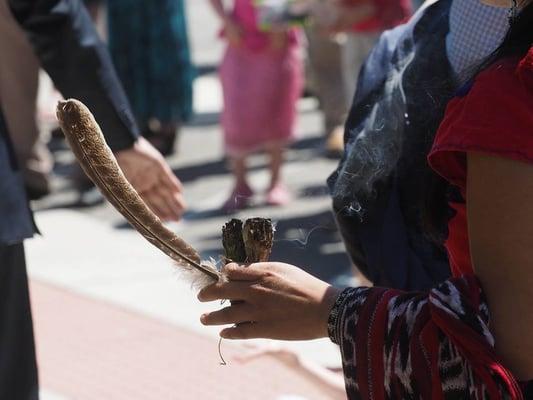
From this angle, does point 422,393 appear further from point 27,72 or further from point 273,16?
point 273,16

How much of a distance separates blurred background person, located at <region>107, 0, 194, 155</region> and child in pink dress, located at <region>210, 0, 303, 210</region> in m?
0.94

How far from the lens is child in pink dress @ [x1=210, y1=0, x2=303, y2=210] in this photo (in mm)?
6352

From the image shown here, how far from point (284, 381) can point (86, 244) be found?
2132 millimetres

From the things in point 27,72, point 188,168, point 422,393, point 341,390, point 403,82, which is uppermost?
point 403,82

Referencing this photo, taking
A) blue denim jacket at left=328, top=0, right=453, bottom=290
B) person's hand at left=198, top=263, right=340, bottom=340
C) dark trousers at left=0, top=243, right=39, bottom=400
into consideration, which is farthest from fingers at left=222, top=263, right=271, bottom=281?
dark trousers at left=0, top=243, right=39, bottom=400

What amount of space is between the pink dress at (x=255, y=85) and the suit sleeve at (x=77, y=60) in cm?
360

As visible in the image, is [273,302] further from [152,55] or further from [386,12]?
[152,55]

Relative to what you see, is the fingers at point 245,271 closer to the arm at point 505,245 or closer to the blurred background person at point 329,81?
the arm at point 505,245

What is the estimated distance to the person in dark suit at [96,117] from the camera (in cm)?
257

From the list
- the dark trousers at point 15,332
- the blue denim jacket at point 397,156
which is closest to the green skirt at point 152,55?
the dark trousers at point 15,332

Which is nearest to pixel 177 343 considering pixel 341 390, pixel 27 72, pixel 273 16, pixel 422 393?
pixel 27 72

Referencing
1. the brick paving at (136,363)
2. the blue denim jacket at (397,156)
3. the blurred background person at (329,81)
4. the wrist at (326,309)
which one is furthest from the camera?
the blurred background person at (329,81)

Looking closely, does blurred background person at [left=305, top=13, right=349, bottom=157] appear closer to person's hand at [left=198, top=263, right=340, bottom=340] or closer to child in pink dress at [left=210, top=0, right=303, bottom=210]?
child in pink dress at [left=210, top=0, right=303, bottom=210]

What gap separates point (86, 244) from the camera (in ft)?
19.4
